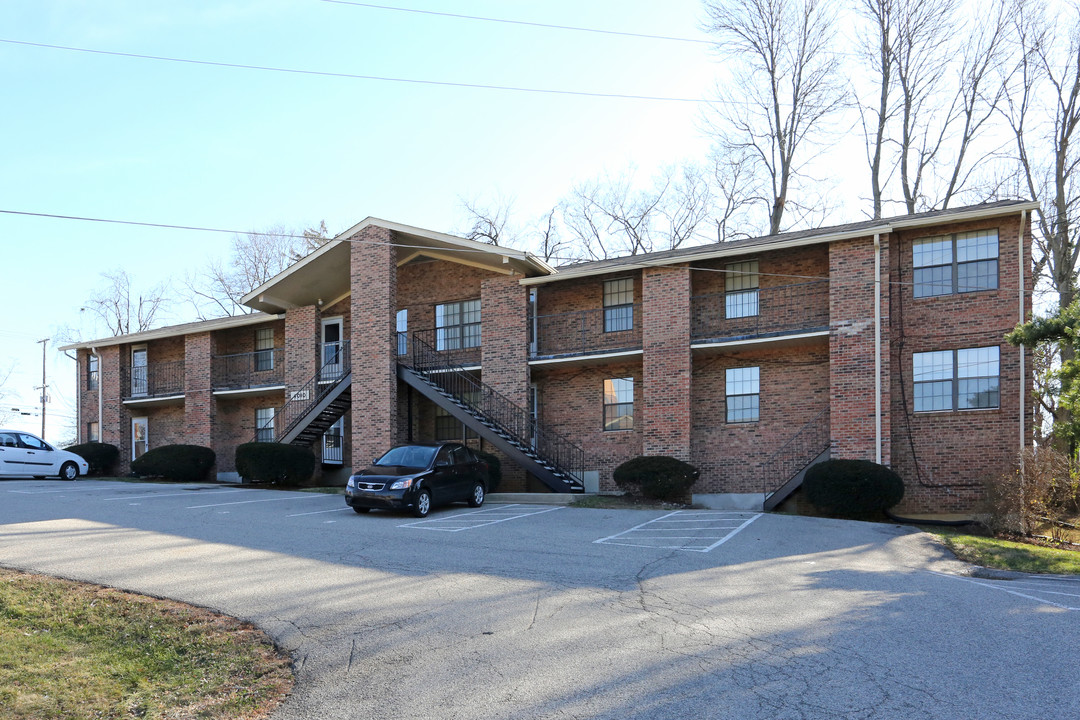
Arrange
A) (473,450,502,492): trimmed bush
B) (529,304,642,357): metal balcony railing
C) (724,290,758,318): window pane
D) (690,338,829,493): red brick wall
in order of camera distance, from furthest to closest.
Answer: (529,304,642,357): metal balcony railing → (724,290,758,318): window pane → (473,450,502,492): trimmed bush → (690,338,829,493): red brick wall

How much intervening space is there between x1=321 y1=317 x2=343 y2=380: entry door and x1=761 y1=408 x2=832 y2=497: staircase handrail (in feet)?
45.0

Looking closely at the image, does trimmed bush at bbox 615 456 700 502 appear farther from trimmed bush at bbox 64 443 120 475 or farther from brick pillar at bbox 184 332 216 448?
trimmed bush at bbox 64 443 120 475

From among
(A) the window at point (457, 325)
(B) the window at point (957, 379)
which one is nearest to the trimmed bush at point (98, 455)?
(A) the window at point (457, 325)

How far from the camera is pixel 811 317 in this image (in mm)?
19469

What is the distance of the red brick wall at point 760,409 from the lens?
1964 cm

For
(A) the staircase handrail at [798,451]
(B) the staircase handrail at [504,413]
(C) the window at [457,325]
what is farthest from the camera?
(C) the window at [457,325]

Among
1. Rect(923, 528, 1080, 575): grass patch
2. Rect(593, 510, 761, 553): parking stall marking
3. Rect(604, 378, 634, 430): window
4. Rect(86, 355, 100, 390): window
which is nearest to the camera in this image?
Rect(923, 528, 1080, 575): grass patch

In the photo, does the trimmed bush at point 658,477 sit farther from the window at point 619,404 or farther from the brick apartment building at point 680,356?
the window at point 619,404

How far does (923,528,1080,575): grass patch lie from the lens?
39.1 feet

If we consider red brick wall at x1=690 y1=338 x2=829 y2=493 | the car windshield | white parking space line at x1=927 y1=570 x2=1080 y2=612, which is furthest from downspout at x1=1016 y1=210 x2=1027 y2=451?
the car windshield

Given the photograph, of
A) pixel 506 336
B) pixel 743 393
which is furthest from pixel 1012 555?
pixel 506 336

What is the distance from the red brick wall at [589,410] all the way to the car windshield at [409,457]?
6590 mm

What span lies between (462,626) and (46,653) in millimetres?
3329

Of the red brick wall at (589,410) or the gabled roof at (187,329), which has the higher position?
the gabled roof at (187,329)
